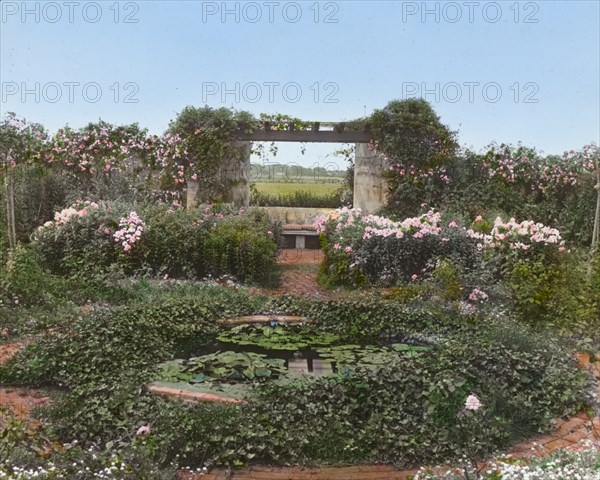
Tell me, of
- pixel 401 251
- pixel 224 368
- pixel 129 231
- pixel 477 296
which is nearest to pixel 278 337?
pixel 224 368

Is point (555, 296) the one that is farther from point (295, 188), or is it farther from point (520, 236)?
point (295, 188)

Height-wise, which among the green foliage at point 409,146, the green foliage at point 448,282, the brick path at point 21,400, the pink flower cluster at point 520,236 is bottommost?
the brick path at point 21,400


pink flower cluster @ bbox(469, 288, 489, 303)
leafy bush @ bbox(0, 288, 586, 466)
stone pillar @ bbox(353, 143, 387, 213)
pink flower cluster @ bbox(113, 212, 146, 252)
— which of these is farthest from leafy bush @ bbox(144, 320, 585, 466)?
stone pillar @ bbox(353, 143, 387, 213)

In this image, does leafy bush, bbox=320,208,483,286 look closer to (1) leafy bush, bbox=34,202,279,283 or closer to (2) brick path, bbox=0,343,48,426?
(1) leafy bush, bbox=34,202,279,283

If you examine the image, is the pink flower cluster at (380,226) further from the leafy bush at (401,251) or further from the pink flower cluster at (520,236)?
the pink flower cluster at (520,236)

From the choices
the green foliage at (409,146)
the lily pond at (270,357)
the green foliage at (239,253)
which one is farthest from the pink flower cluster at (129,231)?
the green foliage at (409,146)

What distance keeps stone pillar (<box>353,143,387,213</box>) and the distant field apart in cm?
251

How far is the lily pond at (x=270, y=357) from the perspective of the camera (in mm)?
4609

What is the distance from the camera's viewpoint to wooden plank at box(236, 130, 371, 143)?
13812 mm

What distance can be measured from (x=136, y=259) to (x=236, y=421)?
5.83m

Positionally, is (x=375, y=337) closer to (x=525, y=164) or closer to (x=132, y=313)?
(x=132, y=313)

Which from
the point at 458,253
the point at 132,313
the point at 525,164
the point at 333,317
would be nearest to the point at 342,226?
the point at 458,253

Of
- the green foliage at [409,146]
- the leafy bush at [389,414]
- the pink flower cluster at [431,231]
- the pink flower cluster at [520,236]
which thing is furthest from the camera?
the green foliage at [409,146]

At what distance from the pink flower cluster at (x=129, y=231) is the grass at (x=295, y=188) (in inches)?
285
